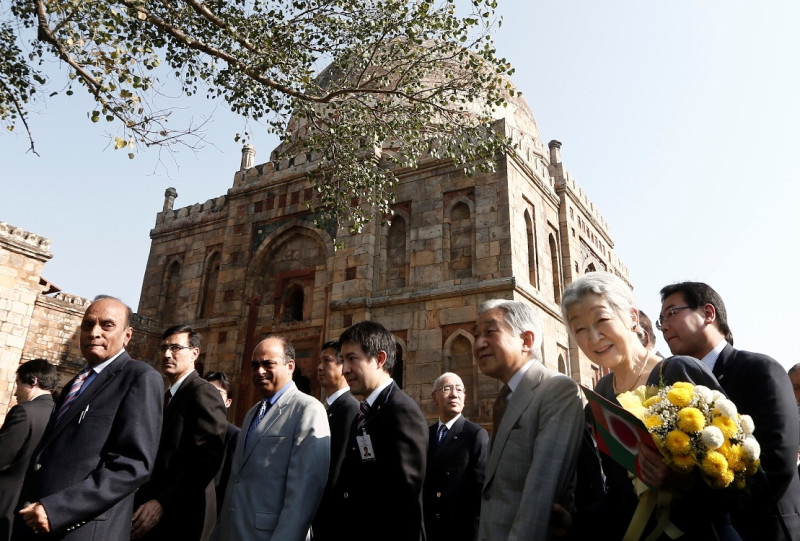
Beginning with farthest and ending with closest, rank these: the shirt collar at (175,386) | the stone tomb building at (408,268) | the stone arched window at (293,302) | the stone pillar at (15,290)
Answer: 1. the stone arched window at (293,302)
2. the stone pillar at (15,290)
3. the stone tomb building at (408,268)
4. the shirt collar at (175,386)

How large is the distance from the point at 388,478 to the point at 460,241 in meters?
9.35

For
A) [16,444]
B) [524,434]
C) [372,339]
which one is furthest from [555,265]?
[16,444]

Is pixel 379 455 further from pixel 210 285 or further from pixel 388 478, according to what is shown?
pixel 210 285

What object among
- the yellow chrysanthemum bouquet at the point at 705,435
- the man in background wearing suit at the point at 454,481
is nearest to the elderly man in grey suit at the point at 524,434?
the yellow chrysanthemum bouquet at the point at 705,435

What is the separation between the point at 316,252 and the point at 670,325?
11.6 m

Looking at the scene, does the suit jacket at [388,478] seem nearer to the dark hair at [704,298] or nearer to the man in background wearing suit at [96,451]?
the man in background wearing suit at [96,451]

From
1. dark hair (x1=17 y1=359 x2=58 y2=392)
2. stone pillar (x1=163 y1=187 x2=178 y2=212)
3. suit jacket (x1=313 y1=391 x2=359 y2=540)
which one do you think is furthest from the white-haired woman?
stone pillar (x1=163 y1=187 x2=178 y2=212)

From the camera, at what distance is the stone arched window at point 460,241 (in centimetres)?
1171

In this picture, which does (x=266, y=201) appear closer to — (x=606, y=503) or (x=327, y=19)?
(x=327, y=19)

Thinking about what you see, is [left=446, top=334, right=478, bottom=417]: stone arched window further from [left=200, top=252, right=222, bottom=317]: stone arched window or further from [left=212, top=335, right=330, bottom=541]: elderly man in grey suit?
[left=200, top=252, right=222, bottom=317]: stone arched window

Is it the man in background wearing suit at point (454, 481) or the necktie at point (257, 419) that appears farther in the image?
the man in background wearing suit at point (454, 481)

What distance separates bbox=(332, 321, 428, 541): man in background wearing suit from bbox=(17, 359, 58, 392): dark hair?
135 inches

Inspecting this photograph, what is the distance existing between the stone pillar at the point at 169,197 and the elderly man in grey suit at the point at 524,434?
18677 mm

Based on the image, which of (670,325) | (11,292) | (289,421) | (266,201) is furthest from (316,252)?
(670,325)
